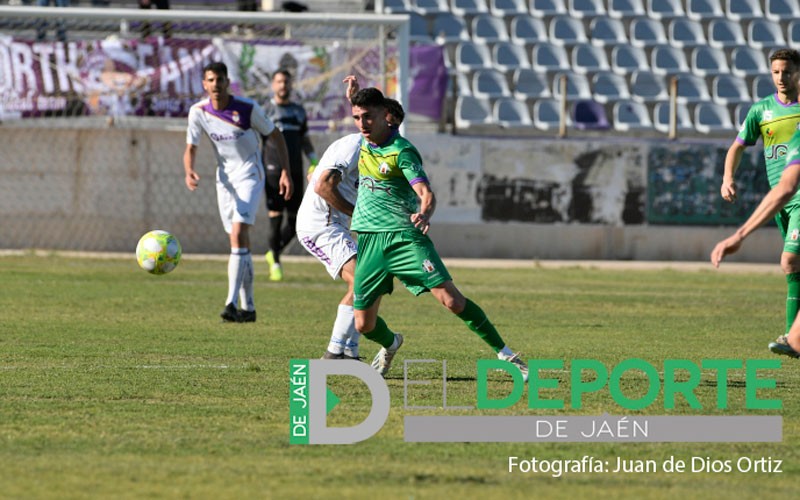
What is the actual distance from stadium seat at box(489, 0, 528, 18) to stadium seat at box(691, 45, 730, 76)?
3406 millimetres

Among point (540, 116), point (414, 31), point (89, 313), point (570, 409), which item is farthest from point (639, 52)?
point (570, 409)

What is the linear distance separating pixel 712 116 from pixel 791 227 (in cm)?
1563

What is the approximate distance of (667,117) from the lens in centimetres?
2516

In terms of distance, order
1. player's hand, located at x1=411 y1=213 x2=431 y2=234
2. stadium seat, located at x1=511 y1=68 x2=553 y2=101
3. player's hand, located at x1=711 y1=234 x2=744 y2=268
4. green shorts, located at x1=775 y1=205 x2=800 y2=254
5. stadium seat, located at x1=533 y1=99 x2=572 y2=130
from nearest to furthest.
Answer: player's hand, located at x1=711 y1=234 x2=744 y2=268
player's hand, located at x1=411 y1=213 x2=431 y2=234
green shorts, located at x1=775 y1=205 x2=800 y2=254
stadium seat, located at x1=533 y1=99 x2=572 y2=130
stadium seat, located at x1=511 y1=68 x2=553 y2=101

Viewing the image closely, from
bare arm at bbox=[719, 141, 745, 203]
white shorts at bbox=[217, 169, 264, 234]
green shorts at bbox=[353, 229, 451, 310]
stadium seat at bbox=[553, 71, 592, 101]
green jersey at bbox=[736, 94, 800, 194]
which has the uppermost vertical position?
stadium seat at bbox=[553, 71, 592, 101]

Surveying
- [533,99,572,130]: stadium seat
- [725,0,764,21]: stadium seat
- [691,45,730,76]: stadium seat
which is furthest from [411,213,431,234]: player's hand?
[725,0,764,21]: stadium seat

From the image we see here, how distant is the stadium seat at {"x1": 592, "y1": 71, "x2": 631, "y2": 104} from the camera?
2504cm

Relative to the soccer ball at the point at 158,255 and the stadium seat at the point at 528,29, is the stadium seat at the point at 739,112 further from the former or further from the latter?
the soccer ball at the point at 158,255

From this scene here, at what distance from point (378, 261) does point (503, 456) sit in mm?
2341

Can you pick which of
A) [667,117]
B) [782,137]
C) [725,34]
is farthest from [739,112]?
[782,137]

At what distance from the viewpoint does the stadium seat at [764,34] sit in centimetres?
2620

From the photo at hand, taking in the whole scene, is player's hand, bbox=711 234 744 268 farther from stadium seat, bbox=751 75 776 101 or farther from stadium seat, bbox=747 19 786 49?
stadium seat, bbox=747 19 786 49

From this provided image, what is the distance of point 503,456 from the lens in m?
6.00

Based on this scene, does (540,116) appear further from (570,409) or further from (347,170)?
(570,409)
